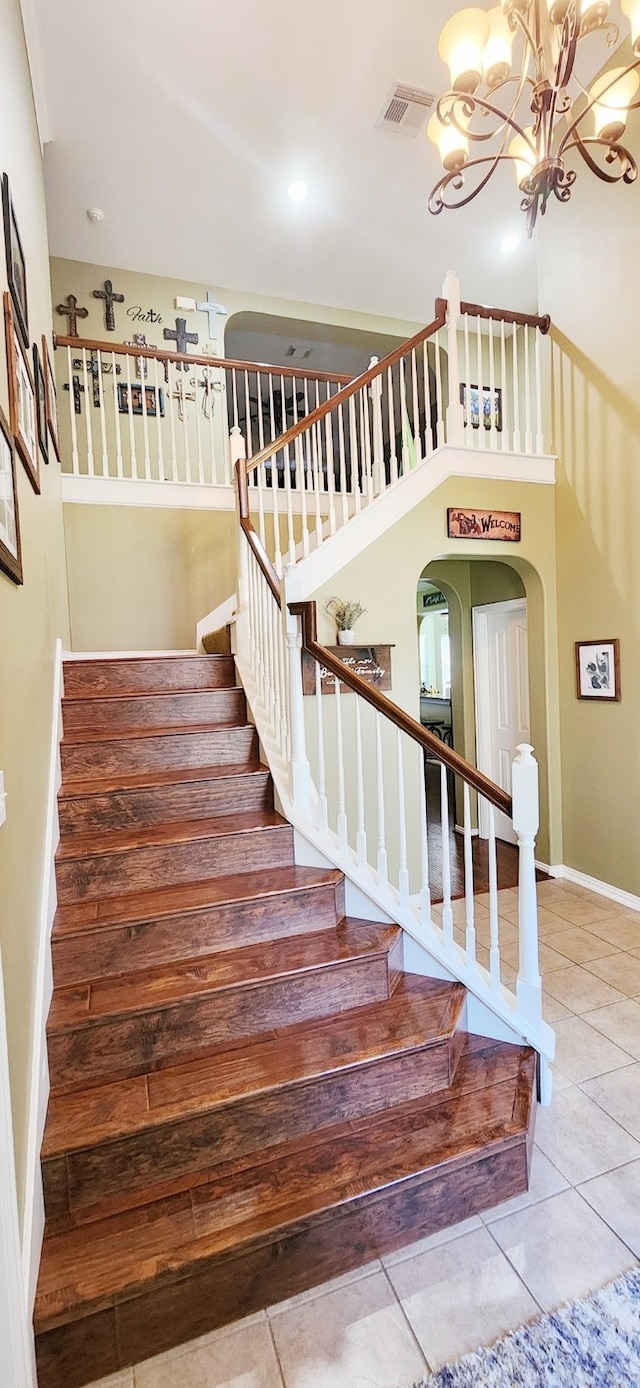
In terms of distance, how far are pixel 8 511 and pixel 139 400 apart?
402 centimetres

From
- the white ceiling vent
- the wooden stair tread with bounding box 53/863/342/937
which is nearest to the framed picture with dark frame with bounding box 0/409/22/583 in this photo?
the wooden stair tread with bounding box 53/863/342/937

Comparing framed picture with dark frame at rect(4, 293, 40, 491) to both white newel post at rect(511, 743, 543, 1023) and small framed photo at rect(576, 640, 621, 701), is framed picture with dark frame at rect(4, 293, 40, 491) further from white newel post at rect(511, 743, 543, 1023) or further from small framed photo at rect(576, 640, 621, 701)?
small framed photo at rect(576, 640, 621, 701)

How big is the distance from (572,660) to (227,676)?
2.46 meters

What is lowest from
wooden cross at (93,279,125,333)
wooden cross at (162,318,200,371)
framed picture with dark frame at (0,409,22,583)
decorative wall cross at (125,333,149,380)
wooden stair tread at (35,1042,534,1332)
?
wooden stair tread at (35,1042,534,1332)

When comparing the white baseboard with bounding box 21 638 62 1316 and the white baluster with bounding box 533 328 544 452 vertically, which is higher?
the white baluster with bounding box 533 328 544 452

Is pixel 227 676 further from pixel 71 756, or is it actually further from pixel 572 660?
pixel 572 660

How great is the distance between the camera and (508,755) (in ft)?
17.1

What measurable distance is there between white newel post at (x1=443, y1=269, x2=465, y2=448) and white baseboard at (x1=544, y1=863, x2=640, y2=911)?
308 centimetres

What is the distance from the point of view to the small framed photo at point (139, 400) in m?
4.88

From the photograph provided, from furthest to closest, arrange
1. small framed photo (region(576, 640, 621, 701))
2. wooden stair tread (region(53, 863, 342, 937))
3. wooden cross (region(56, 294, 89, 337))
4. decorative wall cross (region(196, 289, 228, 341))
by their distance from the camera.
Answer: decorative wall cross (region(196, 289, 228, 341)), wooden cross (region(56, 294, 89, 337)), small framed photo (region(576, 640, 621, 701)), wooden stair tread (region(53, 863, 342, 937))

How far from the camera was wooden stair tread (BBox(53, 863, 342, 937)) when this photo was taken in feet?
6.53

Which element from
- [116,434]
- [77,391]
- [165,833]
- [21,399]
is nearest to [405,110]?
[116,434]

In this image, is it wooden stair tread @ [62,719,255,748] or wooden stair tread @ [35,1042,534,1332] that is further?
wooden stair tread @ [62,719,255,748]

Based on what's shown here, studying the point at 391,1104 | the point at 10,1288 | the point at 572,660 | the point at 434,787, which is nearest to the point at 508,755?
the point at 572,660
